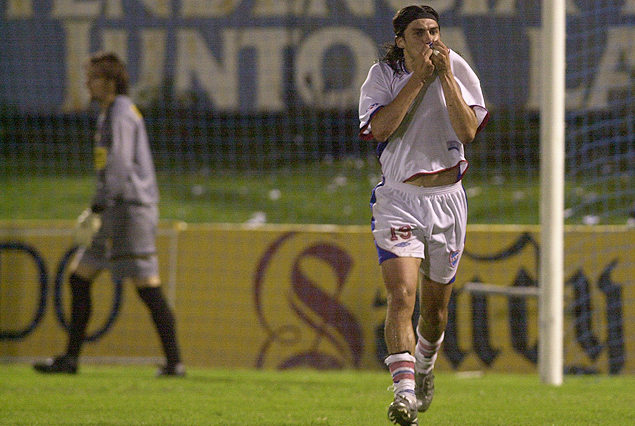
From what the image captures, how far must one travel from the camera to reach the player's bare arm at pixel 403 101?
3.82 metres

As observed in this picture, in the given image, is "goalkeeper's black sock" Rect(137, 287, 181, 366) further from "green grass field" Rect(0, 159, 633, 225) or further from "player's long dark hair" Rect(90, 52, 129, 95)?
"green grass field" Rect(0, 159, 633, 225)

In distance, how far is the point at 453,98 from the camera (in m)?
3.86

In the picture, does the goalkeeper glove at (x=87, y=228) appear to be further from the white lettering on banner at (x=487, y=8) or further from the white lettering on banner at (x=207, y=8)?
the white lettering on banner at (x=207, y=8)

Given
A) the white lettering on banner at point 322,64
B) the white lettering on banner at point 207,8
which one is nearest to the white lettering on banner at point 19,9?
the white lettering on banner at point 207,8

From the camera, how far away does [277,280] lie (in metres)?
7.79

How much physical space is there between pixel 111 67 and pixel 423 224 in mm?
3245

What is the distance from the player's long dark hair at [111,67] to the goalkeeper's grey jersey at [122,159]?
12 cm

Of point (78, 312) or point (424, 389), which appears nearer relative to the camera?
point (424, 389)

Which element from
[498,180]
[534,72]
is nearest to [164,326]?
[534,72]

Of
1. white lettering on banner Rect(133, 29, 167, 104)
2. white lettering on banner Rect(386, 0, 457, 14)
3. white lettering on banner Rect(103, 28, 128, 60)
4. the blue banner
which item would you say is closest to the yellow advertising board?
white lettering on banner Rect(386, 0, 457, 14)

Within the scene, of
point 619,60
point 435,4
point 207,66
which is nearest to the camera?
point 619,60

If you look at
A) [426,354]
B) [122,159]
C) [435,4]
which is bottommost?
[426,354]

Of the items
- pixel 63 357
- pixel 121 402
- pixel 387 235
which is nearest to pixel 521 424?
pixel 387 235

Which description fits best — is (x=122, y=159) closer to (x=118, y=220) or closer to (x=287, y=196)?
(x=118, y=220)
